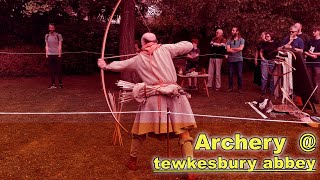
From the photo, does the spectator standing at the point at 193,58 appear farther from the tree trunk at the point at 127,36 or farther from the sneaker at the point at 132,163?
the sneaker at the point at 132,163

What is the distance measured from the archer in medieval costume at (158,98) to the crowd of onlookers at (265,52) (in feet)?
12.0

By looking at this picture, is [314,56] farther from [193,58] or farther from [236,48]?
[193,58]

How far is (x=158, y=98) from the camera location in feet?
17.5

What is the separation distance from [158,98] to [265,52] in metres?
5.91

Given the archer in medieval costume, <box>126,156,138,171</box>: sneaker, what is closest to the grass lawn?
<box>126,156,138,171</box>: sneaker

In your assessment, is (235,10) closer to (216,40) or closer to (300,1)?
(216,40)

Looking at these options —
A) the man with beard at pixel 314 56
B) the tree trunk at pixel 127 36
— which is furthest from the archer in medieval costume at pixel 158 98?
the tree trunk at pixel 127 36

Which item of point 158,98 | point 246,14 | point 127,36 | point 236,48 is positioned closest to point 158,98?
point 158,98

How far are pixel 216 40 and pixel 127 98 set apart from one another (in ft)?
22.2

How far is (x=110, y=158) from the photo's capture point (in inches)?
238

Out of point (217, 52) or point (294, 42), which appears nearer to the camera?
point (294, 42)

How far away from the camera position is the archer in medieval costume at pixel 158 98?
525cm

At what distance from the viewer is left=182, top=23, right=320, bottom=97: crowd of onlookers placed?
30.5ft

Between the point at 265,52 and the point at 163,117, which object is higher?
the point at 265,52
